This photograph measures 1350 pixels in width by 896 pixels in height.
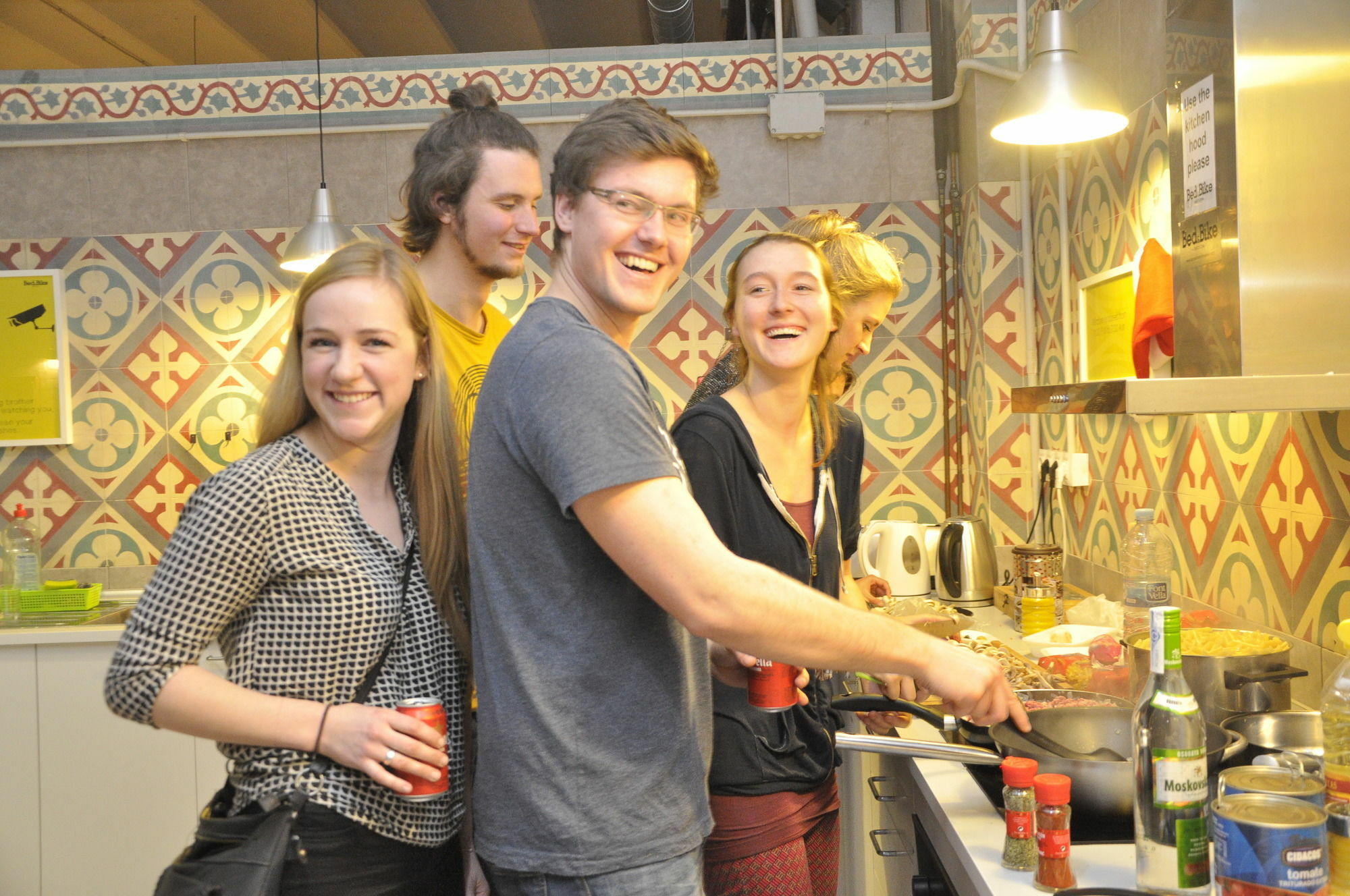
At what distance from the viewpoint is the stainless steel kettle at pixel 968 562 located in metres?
2.88

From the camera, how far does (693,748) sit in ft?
3.84

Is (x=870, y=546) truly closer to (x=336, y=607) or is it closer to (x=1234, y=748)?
(x=1234, y=748)

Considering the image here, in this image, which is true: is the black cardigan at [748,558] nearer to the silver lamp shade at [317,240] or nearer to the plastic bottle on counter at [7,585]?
the silver lamp shade at [317,240]

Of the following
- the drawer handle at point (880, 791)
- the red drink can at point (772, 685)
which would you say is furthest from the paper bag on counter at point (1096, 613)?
the red drink can at point (772, 685)

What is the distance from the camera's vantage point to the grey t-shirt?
1.09 m

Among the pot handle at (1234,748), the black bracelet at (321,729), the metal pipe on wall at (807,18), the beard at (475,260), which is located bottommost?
the pot handle at (1234,748)

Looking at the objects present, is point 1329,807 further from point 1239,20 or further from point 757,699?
point 1239,20

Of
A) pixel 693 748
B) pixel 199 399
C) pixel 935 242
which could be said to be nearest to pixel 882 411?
pixel 935 242

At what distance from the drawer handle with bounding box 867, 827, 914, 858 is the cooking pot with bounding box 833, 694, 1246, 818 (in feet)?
0.86

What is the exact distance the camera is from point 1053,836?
3.76 feet

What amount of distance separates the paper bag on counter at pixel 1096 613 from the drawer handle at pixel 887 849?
Answer: 2.59 feet

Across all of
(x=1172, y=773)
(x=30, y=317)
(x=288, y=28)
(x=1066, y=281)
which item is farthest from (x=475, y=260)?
(x=288, y=28)

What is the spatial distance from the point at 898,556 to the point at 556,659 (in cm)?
207

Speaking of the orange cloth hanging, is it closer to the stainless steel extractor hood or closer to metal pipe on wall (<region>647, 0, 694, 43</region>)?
the stainless steel extractor hood
